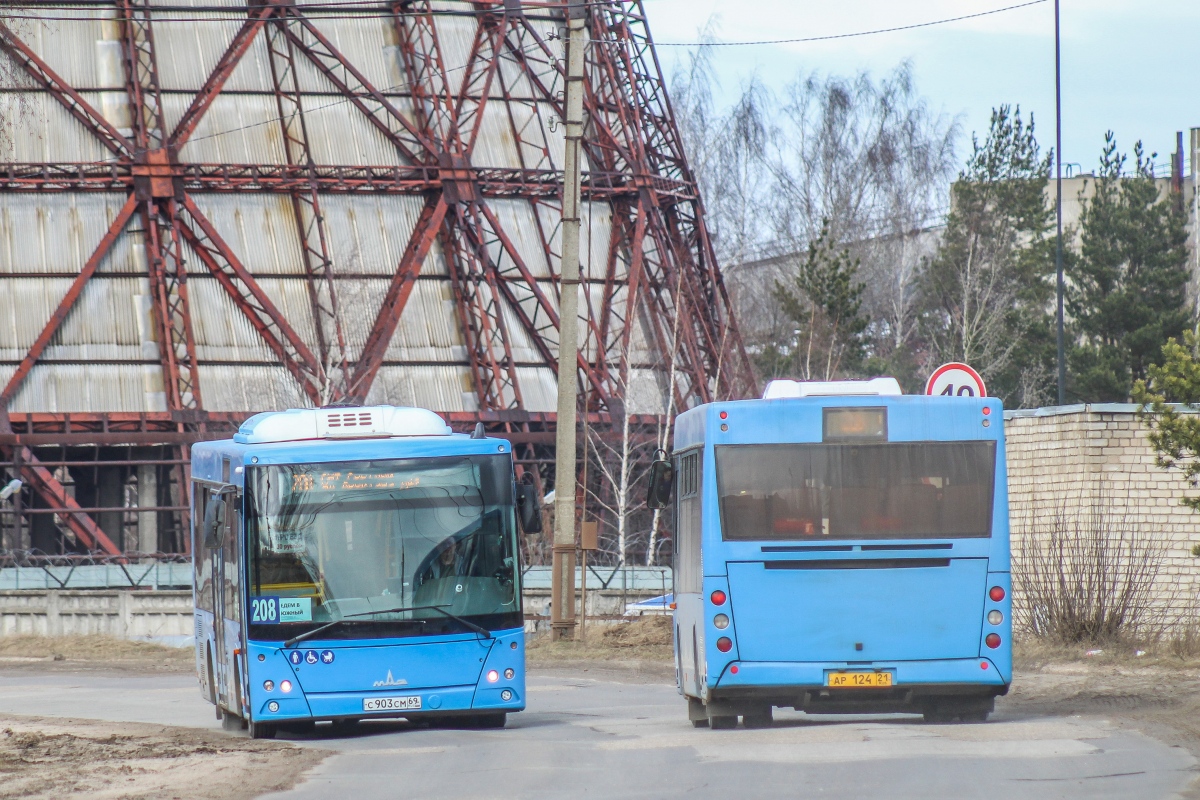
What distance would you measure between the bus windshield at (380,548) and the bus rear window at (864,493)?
268 centimetres

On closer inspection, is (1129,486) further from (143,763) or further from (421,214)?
(421,214)

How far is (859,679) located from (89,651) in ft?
77.9

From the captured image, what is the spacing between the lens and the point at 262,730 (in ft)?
51.6

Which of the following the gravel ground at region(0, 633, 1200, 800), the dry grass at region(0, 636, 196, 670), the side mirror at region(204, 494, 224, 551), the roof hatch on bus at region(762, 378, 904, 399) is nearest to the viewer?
the gravel ground at region(0, 633, 1200, 800)

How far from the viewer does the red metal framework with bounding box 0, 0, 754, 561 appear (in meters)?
43.0

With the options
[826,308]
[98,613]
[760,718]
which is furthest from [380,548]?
[826,308]

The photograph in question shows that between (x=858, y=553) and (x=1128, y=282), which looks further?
(x=1128, y=282)

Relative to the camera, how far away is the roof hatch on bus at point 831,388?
582 inches

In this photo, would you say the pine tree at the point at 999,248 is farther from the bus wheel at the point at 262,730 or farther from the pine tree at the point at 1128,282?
the bus wheel at the point at 262,730

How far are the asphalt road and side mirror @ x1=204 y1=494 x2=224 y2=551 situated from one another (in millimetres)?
1901

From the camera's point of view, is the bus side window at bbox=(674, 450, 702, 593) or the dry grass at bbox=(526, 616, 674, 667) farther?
the dry grass at bbox=(526, 616, 674, 667)

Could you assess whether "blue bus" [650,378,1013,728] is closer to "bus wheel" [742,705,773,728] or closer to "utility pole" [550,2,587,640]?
"bus wheel" [742,705,773,728]

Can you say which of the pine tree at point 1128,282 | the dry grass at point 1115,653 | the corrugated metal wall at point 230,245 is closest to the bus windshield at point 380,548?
the dry grass at point 1115,653

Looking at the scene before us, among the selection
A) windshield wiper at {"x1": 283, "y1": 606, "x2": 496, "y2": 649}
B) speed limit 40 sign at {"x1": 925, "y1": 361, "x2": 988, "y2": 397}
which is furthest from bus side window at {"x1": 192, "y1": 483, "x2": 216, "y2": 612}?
speed limit 40 sign at {"x1": 925, "y1": 361, "x2": 988, "y2": 397}
